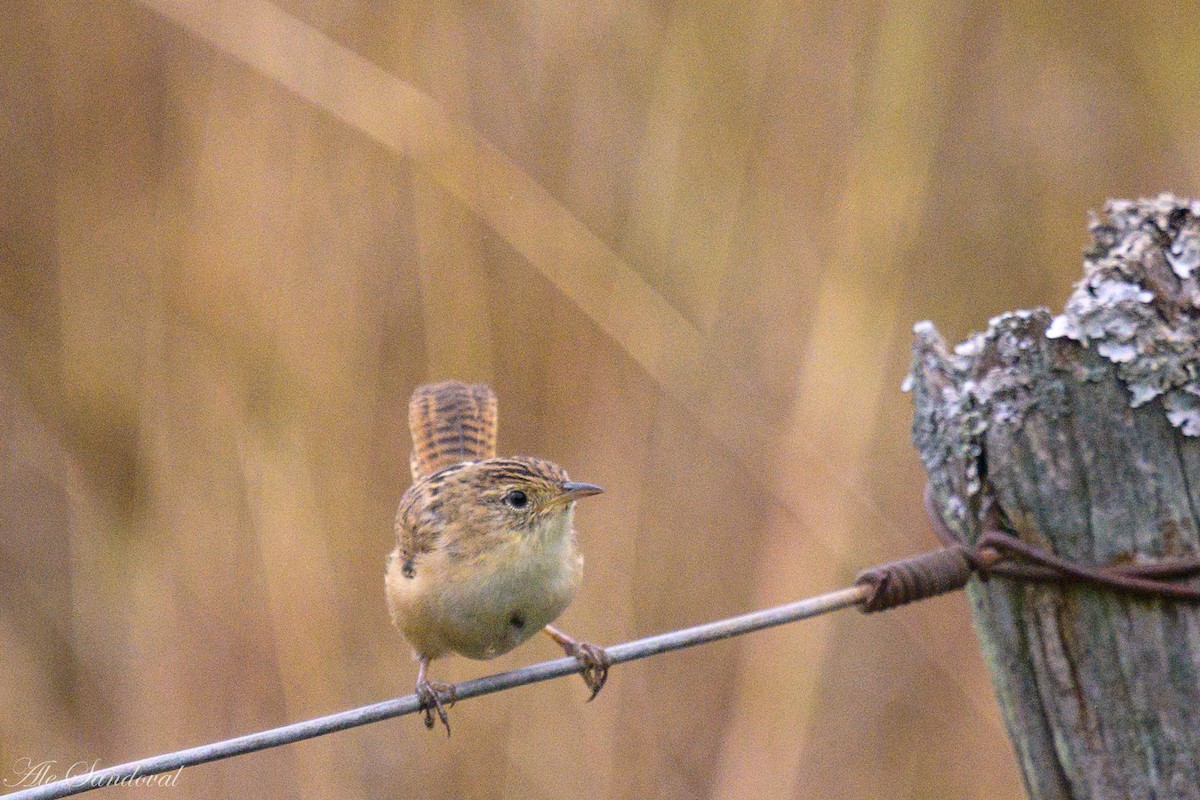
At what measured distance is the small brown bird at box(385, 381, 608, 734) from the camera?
251 cm

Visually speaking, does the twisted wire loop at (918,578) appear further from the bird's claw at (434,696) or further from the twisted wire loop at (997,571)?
the bird's claw at (434,696)

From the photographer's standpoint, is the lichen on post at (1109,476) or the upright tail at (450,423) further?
the upright tail at (450,423)

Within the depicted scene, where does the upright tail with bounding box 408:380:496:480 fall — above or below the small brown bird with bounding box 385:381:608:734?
above

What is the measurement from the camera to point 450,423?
3215 mm

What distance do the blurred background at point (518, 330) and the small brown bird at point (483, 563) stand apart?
1.25m

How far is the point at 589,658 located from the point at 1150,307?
57.0 inches

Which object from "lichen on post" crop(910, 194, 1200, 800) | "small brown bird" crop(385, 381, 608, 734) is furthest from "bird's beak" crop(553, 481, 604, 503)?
"lichen on post" crop(910, 194, 1200, 800)

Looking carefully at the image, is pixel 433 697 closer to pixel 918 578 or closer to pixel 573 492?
pixel 573 492

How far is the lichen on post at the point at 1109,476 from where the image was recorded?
1.72m
